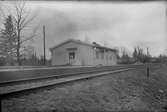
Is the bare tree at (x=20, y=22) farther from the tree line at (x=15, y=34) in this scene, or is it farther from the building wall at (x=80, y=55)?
the building wall at (x=80, y=55)

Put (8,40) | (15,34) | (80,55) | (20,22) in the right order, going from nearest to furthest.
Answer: (8,40) → (15,34) → (20,22) → (80,55)

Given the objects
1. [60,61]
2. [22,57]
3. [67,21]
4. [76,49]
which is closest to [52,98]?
[67,21]

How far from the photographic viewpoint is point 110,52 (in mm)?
21156

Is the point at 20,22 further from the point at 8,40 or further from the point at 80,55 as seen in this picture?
the point at 80,55

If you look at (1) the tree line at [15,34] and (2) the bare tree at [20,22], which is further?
(2) the bare tree at [20,22]

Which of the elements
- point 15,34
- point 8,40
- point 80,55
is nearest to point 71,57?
point 80,55

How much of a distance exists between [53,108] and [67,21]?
1.96m

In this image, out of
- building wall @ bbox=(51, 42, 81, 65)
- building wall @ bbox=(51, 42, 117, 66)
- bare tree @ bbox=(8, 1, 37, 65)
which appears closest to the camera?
bare tree @ bbox=(8, 1, 37, 65)

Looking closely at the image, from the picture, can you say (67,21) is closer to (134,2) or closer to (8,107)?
(134,2)

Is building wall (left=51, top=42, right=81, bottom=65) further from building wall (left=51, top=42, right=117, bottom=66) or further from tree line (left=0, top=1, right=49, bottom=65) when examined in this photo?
tree line (left=0, top=1, right=49, bottom=65)

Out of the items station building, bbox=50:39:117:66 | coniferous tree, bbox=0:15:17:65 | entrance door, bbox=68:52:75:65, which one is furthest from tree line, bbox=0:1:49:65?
entrance door, bbox=68:52:75:65

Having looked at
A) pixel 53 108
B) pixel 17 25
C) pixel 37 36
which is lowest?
pixel 53 108

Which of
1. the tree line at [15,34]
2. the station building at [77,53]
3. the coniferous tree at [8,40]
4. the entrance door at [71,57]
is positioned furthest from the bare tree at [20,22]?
the entrance door at [71,57]

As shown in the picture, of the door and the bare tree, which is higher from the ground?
the bare tree
